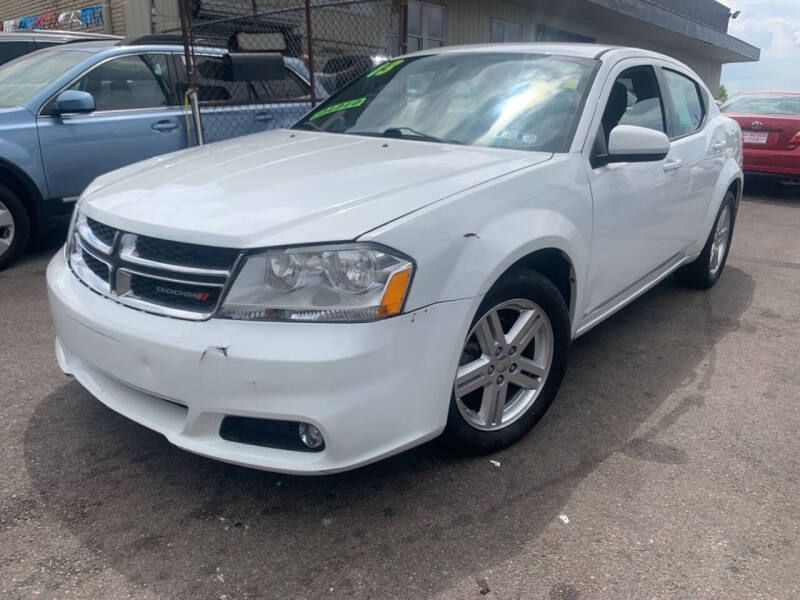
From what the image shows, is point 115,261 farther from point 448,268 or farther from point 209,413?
point 448,268

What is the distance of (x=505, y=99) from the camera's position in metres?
3.22

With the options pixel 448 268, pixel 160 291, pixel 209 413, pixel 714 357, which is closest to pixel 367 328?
pixel 448 268

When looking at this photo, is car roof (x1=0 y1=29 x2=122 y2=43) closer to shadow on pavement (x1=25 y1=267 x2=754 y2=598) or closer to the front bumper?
shadow on pavement (x1=25 y1=267 x2=754 y2=598)

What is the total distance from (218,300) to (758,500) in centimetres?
208

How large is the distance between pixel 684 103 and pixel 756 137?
5.94 metres

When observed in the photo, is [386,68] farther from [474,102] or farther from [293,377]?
[293,377]

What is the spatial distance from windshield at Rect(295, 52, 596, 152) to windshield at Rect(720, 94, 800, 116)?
Answer: 25.1ft

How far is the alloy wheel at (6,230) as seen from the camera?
5059mm

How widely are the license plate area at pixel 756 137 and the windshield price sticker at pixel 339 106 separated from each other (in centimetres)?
753

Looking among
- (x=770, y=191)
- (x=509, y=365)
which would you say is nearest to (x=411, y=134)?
(x=509, y=365)

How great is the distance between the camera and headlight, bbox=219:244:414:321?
2.10 metres

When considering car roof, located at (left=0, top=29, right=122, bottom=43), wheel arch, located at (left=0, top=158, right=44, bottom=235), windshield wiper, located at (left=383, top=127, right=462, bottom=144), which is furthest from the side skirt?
car roof, located at (left=0, top=29, right=122, bottom=43)

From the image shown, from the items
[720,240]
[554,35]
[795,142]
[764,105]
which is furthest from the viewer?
[554,35]

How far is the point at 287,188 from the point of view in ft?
8.11
